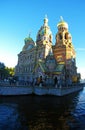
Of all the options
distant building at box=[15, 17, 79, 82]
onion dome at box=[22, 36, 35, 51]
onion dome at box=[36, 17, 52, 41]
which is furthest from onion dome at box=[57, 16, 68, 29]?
onion dome at box=[22, 36, 35, 51]

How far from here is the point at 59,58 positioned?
61.2 m

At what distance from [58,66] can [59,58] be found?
9611mm

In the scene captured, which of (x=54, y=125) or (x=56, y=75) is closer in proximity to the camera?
(x=54, y=125)

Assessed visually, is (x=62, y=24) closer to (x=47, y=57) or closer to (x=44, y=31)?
(x=44, y=31)

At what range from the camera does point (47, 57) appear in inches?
2131

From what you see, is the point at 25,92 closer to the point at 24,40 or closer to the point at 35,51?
the point at 35,51

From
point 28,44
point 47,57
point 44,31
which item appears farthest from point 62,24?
point 47,57

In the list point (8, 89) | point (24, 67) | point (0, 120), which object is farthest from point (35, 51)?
point (0, 120)

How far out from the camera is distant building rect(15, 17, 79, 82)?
168 feet

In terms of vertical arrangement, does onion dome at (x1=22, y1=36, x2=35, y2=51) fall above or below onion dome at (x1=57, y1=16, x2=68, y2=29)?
below

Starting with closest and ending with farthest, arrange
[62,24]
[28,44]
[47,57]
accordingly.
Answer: [47,57]
[62,24]
[28,44]

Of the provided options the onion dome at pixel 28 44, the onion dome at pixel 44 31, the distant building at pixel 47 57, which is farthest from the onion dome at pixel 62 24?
the onion dome at pixel 28 44

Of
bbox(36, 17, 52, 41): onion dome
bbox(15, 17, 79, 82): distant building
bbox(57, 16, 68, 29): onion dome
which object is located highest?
bbox(57, 16, 68, 29): onion dome

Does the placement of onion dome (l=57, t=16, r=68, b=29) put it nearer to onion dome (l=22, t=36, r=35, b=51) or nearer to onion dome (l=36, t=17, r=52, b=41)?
onion dome (l=36, t=17, r=52, b=41)
